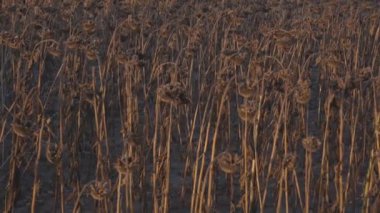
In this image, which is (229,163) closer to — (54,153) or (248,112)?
(248,112)

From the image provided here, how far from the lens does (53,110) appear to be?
5070mm

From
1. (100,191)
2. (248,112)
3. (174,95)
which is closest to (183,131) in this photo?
(248,112)

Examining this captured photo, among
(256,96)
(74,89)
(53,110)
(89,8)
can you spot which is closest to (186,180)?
(256,96)

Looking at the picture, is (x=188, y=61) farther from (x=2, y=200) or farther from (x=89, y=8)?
(x=2, y=200)

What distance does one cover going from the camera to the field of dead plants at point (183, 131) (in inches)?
126

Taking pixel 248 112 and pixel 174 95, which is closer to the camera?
pixel 174 95

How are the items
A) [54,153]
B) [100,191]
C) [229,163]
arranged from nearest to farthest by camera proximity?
1. [100,191]
2. [229,163]
3. [54,153]

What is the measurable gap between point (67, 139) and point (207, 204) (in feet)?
4.32

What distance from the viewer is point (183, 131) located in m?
4.83

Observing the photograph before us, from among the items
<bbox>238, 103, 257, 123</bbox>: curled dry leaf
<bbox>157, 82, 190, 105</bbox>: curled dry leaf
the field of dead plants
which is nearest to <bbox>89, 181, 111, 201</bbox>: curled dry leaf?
Result: the field of dead plants

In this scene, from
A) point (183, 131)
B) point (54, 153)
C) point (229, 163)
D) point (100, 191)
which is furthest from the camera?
point (183, 131)

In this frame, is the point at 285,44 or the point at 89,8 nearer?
the point at 285,44

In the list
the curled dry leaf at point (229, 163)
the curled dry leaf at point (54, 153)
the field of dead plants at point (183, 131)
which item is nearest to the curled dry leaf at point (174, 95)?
the field of dead plants at point (183, 131)

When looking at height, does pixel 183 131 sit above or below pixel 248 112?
below
